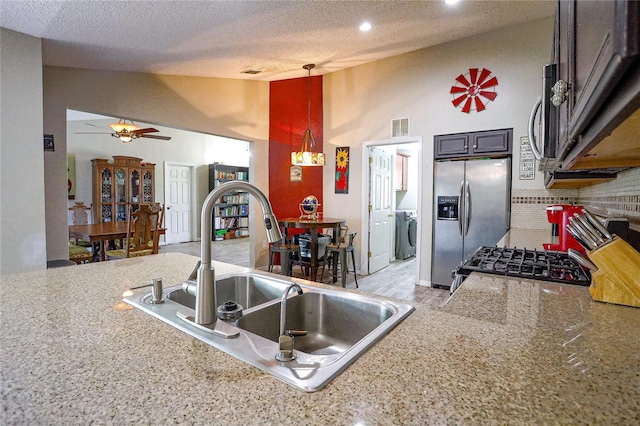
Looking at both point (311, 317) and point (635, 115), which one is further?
point (311, 317)

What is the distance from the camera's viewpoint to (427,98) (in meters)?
4.36

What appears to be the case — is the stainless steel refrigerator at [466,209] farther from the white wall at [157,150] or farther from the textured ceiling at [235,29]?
the white wall at [157,150]

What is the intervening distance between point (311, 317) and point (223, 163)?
28.0ft

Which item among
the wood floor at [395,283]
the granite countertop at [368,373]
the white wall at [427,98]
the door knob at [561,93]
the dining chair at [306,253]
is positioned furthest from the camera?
the dining chair at [306,253]

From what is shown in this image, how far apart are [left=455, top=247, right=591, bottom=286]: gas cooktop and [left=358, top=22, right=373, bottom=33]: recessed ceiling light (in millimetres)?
2678

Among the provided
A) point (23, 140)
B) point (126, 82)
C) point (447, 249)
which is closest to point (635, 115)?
point (23, 140)

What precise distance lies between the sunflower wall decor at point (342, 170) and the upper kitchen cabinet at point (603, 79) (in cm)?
423

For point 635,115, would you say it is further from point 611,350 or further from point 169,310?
point 169,310

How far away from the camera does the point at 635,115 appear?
0.52m

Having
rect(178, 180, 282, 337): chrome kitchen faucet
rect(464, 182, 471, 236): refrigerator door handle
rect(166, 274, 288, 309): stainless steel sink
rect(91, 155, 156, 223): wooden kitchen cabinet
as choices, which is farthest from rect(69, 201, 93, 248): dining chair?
rect(178, 180, 282, 337): chrome kitchen faucet

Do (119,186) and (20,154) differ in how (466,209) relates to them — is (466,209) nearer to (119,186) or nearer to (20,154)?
(20,154)

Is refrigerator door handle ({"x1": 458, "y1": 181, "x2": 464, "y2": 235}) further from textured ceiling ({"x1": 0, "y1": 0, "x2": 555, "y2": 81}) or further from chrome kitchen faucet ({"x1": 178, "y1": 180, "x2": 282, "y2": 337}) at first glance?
chrome kitchen faucet ({"x1": 178, "y1": 180, "x2": 282, "y2": 337})

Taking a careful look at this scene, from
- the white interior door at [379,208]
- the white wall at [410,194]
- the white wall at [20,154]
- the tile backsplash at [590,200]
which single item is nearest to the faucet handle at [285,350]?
the tile backsplash at [590,200]

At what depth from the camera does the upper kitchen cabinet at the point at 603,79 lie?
359 mm
